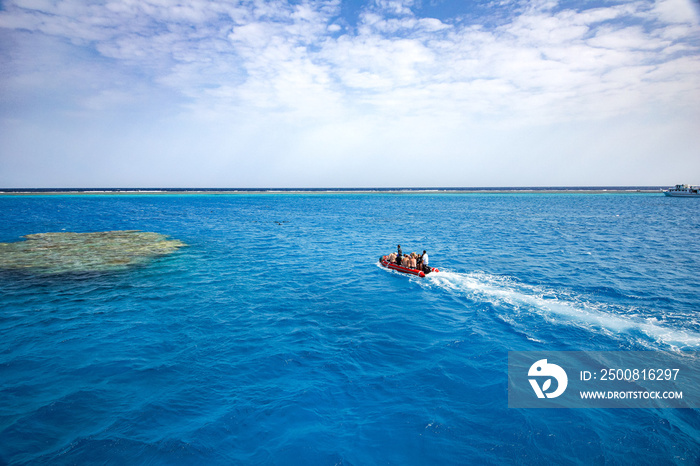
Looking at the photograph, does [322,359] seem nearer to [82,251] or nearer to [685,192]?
[82,251]

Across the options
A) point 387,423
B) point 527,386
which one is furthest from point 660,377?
point 387,423

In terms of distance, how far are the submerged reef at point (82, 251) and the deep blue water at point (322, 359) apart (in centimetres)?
314

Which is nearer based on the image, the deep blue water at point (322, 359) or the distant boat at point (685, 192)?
the deep blue water at point (322, 359)

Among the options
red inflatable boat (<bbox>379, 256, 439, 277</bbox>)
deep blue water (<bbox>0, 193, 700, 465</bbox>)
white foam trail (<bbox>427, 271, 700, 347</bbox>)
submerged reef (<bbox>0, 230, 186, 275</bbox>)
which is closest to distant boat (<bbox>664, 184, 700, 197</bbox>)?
deep blue water (<bbox>0, 193, 700, 465</bbox>)

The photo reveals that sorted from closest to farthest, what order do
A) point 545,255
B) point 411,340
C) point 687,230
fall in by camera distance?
point 411,340, point 545,255, point 687,230

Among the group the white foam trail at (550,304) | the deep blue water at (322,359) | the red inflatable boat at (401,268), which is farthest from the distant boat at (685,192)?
the red inflatable boat at (401,268)

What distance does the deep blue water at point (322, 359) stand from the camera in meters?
10.6

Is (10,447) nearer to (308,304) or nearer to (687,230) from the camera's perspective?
(308,304)

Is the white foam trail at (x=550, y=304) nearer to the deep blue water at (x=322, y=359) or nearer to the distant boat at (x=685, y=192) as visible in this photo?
the deep blue water at (x=322, y=359)

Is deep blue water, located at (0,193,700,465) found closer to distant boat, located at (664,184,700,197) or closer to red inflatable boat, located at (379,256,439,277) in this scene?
red inflatable boat, located at (379,256,439,277)

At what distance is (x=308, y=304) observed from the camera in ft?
73.8

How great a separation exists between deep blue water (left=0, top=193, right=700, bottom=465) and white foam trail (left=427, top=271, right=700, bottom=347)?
0.15 metres

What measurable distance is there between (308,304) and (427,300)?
8579 millimetres

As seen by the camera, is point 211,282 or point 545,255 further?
point 545,255
